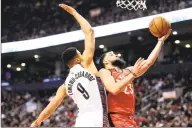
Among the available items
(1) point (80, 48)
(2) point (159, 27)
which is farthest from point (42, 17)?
(2) point (159, 27)

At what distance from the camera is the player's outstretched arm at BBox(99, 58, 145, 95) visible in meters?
3.45

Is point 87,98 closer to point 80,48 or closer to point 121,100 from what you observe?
point 121,100

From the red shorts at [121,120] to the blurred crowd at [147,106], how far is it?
7446 millimetres

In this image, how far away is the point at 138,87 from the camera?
14.8 m

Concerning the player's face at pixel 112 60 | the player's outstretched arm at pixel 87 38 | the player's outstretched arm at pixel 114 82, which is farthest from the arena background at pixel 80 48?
the player's outstretched arm at pixel 114 82

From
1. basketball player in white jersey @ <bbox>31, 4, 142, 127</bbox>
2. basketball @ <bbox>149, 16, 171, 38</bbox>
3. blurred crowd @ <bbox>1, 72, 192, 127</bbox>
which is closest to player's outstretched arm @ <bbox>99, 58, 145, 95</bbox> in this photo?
basketball player in white jersey @ <bbox>31, 4, 142, 127</bbox>

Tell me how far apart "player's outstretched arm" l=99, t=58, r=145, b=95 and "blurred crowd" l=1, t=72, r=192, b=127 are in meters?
7.75

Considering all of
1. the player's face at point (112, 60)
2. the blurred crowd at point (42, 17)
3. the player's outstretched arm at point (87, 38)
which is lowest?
the player's face at point (112, 60)

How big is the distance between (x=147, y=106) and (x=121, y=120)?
9.78 metres

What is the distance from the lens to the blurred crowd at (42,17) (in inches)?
628

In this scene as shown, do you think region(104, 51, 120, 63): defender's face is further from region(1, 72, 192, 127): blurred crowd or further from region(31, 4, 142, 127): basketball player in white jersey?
region(1, 72, 192, 127): blurred crowd

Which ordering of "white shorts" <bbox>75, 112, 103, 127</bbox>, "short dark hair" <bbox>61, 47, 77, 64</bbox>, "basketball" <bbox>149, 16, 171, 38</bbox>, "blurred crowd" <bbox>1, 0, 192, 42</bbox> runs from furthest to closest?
"blurred crowd" <bbox>1, 0, 192, 42</bbox>, "basketball" <bbox>149, 16, 171, 38</bbox>, "short dark hair" <bbox>61, 47, 77, 64</bbox>, "white shorts" <bbox>75, 112, 103, 127</bbox>

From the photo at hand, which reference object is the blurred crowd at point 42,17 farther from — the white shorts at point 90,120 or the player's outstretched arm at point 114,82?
the white shorts at point 90,120

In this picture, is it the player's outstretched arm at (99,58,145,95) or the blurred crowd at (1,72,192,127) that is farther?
the blurred crowd at (1,72,192,127)
